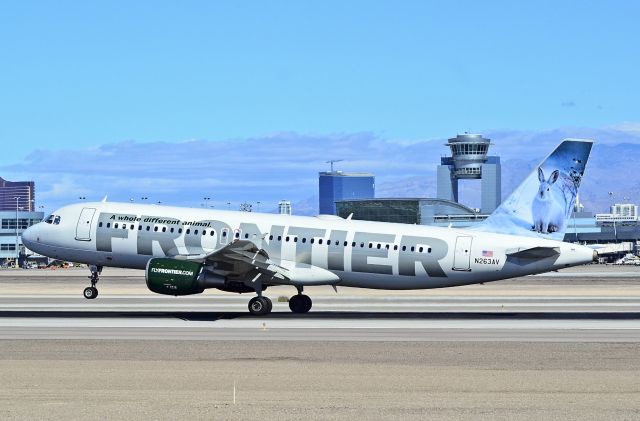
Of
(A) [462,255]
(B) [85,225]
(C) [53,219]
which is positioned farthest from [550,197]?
(C) [53,219]

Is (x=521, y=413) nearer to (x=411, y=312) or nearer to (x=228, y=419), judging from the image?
(x=228, y=419)

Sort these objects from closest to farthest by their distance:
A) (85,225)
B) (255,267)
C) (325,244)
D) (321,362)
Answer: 1. (321,362)
2. (255,267)
3. (325,244)
4. (85,225)

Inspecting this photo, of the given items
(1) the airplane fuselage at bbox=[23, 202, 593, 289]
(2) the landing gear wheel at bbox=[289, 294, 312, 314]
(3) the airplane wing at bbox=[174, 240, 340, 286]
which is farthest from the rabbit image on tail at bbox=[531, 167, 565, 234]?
(2) the landing gear wheel at bbox=[289, 294, 312, 314]

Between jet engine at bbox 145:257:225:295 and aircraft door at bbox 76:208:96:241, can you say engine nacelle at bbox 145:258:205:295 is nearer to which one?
jet engine at bbox 145:257:225:295

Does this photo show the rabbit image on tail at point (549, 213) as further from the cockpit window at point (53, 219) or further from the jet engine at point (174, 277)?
the cockpit window at point (53, 219)

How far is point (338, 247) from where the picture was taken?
159 feet

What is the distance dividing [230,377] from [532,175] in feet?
81.5

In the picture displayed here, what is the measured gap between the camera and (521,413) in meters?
21.9

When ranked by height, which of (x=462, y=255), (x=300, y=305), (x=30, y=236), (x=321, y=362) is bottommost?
(x=321, y=362)

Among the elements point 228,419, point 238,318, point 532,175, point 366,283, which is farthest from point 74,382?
point 532,175

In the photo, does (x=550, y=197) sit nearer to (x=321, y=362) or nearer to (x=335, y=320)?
(x=335, y=320)

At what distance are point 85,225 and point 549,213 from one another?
2245 cm

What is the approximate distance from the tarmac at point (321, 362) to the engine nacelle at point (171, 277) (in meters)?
1.33

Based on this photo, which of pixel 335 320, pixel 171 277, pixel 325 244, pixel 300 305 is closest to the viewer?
pixel 335 320
